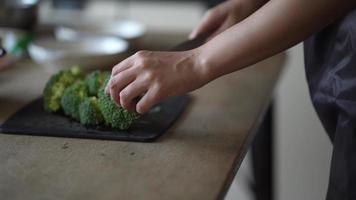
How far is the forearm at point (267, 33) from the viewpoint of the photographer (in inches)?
25.8

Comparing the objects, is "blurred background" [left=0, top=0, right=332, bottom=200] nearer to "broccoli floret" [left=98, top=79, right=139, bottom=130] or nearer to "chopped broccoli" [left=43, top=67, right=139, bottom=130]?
"chopped broccoli" [left=43, top=67, right=139, bottom=130]

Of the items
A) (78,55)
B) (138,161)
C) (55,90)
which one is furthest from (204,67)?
(78,55)

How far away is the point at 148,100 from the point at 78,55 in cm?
41

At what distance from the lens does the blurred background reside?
1171 millimetres

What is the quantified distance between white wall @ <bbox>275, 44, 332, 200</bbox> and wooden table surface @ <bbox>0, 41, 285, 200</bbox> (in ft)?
2.83

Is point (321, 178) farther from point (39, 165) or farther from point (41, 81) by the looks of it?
point (39, 165)

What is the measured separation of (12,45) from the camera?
46.6 inches

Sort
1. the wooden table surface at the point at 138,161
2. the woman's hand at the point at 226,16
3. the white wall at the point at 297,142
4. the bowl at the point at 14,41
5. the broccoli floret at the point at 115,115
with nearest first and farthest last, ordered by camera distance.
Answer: the wooden table surface at the point at 138,161 < the broccoli floret at the point at 115,115 < the woman's hand at the point at 226,16 < the bowl at the point at 14,41 < the white wall at the point at 297,142

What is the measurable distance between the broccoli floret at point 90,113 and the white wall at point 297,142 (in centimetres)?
108

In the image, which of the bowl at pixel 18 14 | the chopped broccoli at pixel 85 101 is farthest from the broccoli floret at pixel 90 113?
the bowl at pixel 18 14

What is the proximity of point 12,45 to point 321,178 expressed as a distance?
1079 mm

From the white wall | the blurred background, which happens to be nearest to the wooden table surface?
the blurred background

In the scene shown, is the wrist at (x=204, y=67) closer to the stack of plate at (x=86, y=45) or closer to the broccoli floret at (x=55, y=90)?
the broccoli floret at (x=55, y=90)

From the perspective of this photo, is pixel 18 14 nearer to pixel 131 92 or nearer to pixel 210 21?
pixel 210 21
